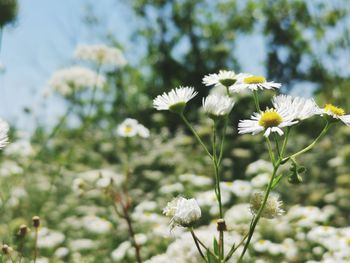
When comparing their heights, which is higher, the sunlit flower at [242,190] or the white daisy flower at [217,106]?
the sunlit flower at [242,190]

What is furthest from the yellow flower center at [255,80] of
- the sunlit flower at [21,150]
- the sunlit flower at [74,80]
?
the sunlit flower at [21,150]

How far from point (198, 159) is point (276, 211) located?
15.6 feet

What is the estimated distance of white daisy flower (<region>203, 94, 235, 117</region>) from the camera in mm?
1306

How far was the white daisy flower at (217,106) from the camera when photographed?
1.31 metres

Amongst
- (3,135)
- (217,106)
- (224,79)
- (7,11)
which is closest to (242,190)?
(7,11)

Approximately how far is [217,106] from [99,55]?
8.98 ft

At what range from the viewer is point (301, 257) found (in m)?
3.06

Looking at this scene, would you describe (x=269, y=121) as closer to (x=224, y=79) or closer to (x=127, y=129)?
(x=224, y=79)

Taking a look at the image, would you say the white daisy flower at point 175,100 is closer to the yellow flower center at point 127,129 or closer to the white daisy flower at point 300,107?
the white daisy flower at point 300,107

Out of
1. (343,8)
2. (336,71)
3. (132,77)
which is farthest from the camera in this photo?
(132,77)

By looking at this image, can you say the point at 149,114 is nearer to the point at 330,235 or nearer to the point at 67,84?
the point at 67,84

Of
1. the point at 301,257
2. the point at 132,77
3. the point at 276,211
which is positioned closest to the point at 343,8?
the point at 132,77

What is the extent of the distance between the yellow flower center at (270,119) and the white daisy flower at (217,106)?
8cm

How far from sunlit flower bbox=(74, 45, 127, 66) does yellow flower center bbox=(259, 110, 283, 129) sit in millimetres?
2744
